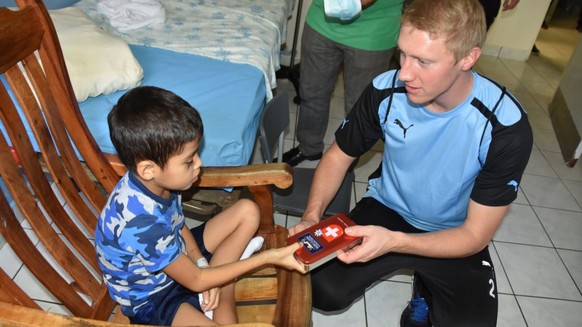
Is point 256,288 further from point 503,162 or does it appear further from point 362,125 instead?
point 503,162

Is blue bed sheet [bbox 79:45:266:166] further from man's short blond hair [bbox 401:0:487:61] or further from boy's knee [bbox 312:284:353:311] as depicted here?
man's short blond hair [bbox 401:0:487:61]

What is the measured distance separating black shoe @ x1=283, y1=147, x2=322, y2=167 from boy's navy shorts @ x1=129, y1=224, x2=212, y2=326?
59.7 inches

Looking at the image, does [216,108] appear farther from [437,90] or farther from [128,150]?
[437,90]

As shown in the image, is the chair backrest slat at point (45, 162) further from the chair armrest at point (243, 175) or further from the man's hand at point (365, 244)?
the man's hand at point (365, 244)

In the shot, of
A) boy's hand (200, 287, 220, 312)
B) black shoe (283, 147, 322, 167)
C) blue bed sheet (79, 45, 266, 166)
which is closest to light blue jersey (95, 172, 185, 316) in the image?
boy's hand (200, 287, 220, 312)

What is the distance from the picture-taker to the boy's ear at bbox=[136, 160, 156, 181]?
0.97 metres

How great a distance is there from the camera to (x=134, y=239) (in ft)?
3.18

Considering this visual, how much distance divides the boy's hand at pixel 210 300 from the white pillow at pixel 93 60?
97 cm

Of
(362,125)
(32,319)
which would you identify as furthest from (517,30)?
(32,319)

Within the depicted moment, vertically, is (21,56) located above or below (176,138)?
above

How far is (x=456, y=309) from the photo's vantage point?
1242 mm

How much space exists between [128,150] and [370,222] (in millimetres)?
835

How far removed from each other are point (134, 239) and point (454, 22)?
897mm

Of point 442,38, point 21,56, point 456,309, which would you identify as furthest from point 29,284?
point 442,38
